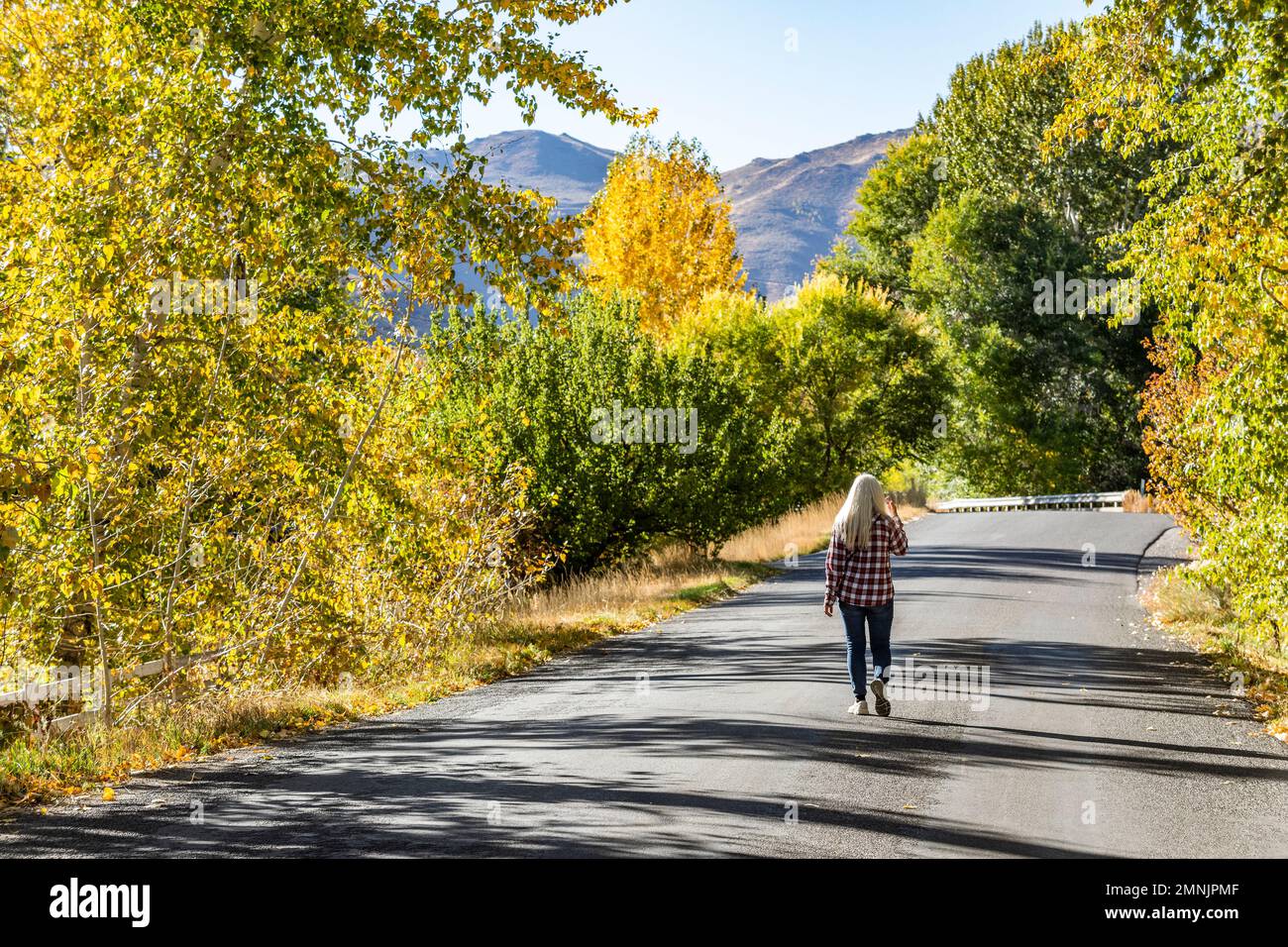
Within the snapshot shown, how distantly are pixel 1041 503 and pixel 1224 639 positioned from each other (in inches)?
1403

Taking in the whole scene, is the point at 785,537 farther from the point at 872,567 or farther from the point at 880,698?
the point at 872,567

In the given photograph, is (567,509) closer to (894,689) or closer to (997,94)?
(894,689)

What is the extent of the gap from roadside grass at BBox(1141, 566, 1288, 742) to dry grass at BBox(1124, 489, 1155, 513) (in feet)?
A: 74.6

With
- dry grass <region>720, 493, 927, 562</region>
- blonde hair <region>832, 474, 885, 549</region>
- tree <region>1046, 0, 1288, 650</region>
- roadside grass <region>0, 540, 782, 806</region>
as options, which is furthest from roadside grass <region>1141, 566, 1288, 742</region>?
dry grass <region>720, 493, 927, 562</region>

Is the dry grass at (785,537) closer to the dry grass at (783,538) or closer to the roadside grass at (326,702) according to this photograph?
the dry grass at (783,538)

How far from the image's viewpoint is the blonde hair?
10.4 metres

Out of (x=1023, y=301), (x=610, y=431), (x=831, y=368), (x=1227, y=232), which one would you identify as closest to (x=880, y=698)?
(x=1227, y=232)

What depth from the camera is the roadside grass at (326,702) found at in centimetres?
896

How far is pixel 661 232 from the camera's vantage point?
53344mm

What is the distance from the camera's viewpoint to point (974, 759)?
9055 millimetres

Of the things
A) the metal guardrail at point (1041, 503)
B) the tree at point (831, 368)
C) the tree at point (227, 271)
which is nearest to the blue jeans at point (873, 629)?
the tree at point (227, 271)

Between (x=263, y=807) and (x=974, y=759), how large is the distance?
199 inches

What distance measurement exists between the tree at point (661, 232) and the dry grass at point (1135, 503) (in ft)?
59.8
